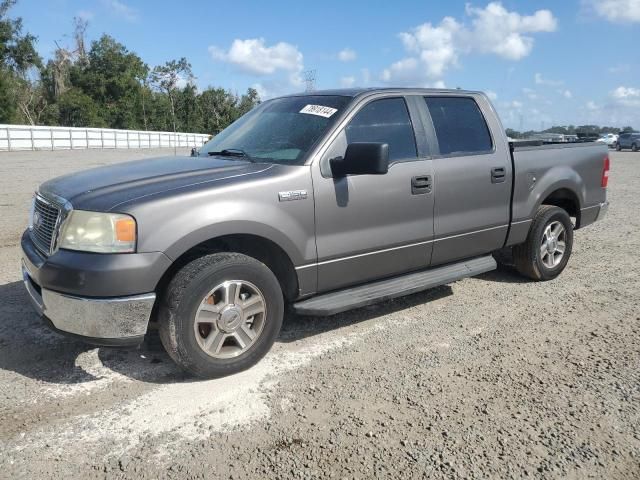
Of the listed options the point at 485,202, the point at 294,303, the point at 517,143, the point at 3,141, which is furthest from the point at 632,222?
the point at 3,141

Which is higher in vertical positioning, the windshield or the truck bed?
the windshield

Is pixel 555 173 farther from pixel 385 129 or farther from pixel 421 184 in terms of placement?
pixel 385 129

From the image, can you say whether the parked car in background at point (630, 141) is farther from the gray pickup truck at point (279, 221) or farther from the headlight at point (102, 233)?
the headlight at point (102, 233)

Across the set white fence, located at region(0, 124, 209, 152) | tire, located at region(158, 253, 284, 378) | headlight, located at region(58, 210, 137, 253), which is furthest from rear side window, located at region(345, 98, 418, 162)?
white fence, located at region(0, 124, 209, 152)

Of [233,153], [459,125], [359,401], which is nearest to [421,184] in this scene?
[459,125]

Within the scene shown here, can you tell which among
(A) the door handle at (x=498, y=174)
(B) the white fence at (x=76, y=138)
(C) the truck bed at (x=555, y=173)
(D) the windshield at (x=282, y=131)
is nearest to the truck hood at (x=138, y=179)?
(D) the windshield at (x=282, y=131)

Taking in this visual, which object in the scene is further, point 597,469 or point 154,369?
point 154,369

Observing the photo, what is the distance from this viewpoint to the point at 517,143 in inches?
216

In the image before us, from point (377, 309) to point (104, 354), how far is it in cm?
228

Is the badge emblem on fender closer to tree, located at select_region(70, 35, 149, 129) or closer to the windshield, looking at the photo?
the windshield

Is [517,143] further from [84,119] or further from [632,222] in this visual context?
[84,119]

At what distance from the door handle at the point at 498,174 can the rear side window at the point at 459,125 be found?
205mm

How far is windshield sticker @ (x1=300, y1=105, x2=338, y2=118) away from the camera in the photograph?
4039mm

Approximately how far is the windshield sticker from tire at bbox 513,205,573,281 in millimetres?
2509
